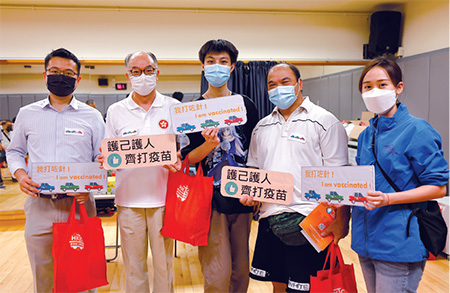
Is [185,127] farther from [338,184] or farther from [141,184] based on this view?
[338,184]

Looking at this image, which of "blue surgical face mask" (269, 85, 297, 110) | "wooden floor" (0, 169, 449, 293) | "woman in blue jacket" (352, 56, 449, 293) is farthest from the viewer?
"wooden floor" (0, 169, 449, 293)

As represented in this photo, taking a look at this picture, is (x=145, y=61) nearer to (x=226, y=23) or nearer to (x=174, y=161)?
(x=174, y=161)

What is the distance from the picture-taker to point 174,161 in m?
1.80

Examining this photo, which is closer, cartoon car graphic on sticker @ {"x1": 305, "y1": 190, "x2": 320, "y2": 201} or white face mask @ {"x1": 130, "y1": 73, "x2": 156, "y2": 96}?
cartoon car graphic on sticker @ {"x1": 305, "y1": 190, "x2": 320, "y2": 201}

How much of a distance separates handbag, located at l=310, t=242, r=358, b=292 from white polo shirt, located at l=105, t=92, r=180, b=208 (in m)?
0.93

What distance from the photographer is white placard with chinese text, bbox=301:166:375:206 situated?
1.47 meters

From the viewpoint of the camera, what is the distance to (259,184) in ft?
5.57

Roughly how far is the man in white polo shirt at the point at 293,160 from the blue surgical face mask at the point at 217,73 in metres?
0.26

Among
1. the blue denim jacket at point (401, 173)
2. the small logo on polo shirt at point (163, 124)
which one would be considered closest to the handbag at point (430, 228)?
the blue denim jacket at point (401, 173)

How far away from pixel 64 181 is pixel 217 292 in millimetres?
1092

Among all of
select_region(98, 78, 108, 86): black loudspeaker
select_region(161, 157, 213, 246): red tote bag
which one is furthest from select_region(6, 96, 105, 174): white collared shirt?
select_region(98, 78, 108, 86): black loudspeaker

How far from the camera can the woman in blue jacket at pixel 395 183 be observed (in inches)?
55.8

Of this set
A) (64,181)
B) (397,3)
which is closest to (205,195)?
(64,181)

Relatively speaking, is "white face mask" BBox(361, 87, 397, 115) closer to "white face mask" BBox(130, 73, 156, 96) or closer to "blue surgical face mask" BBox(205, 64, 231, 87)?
"blue surgical face mask" BBox(205, 64, 231, 87)
